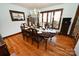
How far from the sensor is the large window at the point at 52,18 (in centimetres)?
206

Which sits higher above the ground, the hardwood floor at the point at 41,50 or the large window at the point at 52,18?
the large window at the point at 52,18

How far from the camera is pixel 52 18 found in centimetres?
229

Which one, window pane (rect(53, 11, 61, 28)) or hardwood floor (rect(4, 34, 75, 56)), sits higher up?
window pane (rect(53, 11, 61, 28))

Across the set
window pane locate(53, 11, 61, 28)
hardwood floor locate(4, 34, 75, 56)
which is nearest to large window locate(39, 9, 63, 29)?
window pane locate(53, 11, 61, 28)

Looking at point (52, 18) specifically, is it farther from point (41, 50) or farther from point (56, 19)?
point (41, 50)

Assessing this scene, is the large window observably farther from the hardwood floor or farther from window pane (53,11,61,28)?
the hardwood floor

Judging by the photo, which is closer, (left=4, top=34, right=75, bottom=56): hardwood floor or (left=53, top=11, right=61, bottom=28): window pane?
(left=4, top=34, right=75, bottom=56): hardwood floor

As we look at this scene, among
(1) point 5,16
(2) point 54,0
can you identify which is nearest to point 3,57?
(1) point 5,16

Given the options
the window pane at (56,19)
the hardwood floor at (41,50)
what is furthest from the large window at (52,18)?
the hardwood floor at (41,50)

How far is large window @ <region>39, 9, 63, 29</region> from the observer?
6.77 ft

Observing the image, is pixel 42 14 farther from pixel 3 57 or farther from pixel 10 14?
pixel 3 57

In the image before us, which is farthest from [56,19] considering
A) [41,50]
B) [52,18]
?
[41,50]

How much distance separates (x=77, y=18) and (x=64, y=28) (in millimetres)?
849

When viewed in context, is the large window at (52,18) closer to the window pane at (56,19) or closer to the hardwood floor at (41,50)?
the window pane at (56,19)
